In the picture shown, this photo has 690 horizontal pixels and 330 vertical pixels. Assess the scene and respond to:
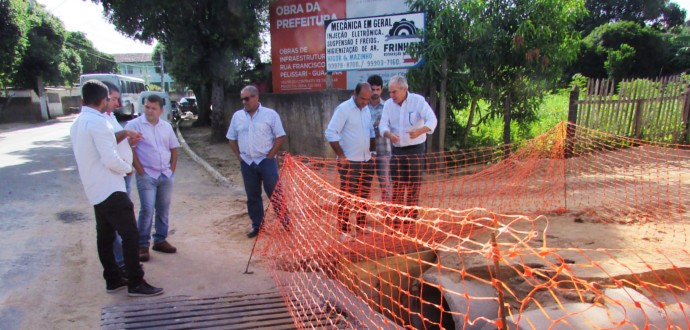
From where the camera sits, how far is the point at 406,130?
15.0 ft

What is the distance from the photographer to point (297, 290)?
354 cm

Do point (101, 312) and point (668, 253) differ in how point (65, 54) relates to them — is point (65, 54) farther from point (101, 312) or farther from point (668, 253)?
point (668, 253)

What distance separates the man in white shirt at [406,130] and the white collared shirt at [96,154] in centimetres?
252

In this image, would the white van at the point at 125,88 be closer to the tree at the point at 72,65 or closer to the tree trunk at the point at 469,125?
the tree at the point at 72,65

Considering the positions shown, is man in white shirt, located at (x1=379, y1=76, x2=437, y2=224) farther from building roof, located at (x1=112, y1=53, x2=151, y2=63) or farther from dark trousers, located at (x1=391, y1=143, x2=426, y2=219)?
building roof, located at (x1=112, y1=53, x2=151, y2=63)

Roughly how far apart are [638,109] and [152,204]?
346 inches

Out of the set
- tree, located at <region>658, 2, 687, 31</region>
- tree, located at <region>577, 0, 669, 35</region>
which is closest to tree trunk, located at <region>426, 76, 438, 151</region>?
tree, located at <region>577, 0, 669, 35</region>

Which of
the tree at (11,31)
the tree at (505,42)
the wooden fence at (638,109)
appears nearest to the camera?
the tree at (505,42)

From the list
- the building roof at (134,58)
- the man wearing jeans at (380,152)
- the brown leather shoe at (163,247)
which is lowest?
the brown leather shoe at (163,247)

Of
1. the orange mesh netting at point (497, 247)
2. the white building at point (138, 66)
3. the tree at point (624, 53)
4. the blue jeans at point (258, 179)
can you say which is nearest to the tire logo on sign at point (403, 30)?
the orange mesh netting at point (497, 247)

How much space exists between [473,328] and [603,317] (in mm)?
923

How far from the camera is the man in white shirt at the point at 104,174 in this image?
3225 millimetres

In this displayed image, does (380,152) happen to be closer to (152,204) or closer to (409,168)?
(409,168)

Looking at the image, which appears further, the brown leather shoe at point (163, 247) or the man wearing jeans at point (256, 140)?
the man wearing jeans at point (256, 140)
